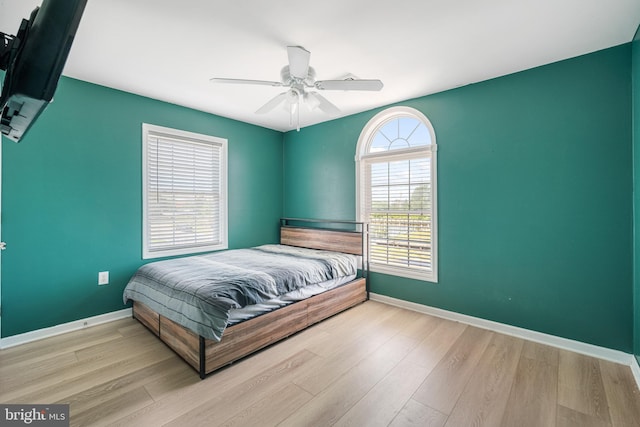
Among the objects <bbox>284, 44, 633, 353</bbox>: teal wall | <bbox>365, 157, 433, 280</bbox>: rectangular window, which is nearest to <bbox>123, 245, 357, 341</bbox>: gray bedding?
<bbox>365, 157, 433, 280</bbox>: rectangular window

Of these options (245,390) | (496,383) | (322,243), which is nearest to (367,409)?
(245,390)

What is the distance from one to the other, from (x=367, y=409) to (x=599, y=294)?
84.5 inches

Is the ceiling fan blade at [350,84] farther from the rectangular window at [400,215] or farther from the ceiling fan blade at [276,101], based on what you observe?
the rectangular window at [400,215]

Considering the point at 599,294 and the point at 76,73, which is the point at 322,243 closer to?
the point at 599,294

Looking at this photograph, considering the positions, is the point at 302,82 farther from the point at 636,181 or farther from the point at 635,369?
the point at 635,369

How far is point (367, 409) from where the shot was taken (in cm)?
174

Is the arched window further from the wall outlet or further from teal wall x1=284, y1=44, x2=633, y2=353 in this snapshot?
the wall outlet

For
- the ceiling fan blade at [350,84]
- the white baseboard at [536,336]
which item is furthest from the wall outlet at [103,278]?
the white baseboard at [536,336]

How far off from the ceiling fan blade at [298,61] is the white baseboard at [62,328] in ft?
9.92

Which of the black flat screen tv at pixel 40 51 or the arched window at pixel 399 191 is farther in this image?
the arched window at pixel 399 191

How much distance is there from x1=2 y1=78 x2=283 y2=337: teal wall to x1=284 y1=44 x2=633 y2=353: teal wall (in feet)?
10.6

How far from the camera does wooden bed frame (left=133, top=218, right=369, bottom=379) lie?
2.10 meters

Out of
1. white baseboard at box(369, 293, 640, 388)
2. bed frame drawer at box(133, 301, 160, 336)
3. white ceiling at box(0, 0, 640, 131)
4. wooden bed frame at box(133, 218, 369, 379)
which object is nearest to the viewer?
white ceiling at box(0, 0, 640, 131)

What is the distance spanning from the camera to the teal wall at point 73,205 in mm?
2535
